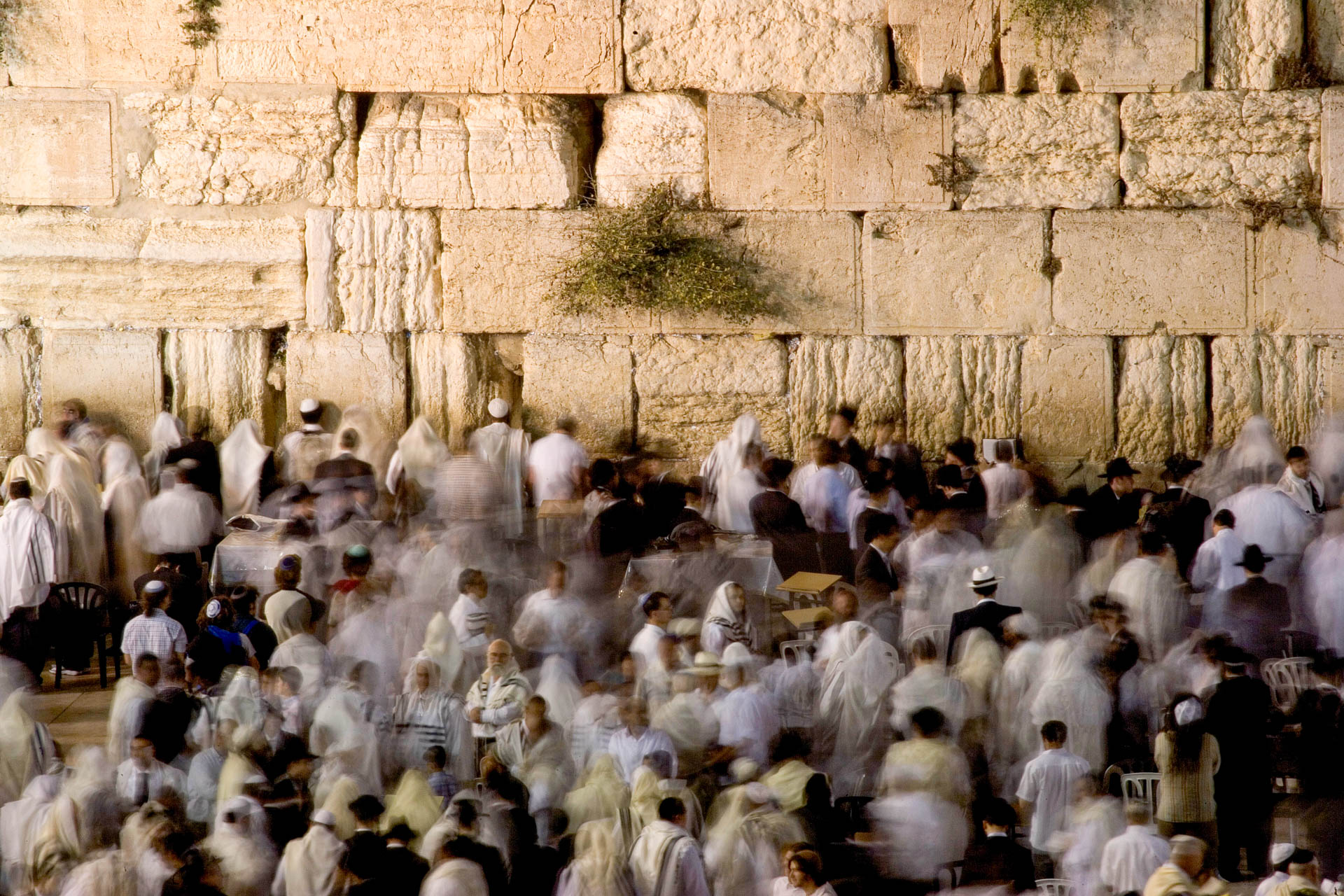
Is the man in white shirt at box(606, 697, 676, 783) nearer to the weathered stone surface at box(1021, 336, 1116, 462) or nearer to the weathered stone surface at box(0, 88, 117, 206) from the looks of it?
the weathered stone surface at box(1021, 336, 1116, 462)

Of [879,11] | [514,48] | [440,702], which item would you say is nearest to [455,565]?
[440,702]

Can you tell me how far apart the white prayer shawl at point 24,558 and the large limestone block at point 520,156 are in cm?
346

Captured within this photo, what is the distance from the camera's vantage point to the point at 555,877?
5.11 meters

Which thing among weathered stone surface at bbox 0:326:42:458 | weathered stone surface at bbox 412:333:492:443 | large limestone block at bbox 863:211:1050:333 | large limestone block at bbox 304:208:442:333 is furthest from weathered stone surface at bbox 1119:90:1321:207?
weathered stone surface at bbox 0:326:42:458

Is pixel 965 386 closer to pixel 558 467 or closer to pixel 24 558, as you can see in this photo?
pixel 558 467

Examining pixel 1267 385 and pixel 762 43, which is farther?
pixel 762 43

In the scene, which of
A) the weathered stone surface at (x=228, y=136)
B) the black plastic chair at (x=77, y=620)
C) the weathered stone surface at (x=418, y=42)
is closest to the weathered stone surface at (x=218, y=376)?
the weathered stone surface at (x=228, y=136)

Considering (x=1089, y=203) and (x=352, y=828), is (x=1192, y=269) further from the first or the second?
(x=352, y=828)

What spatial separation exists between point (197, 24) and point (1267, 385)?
7358 mm

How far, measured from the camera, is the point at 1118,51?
32.6 ft

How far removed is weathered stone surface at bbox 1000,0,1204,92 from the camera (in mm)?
9875

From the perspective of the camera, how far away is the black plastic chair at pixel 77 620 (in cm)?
770

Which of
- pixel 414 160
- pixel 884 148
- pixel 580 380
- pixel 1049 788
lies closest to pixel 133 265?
pixel 414 160

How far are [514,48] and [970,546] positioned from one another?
4691 millimetres
